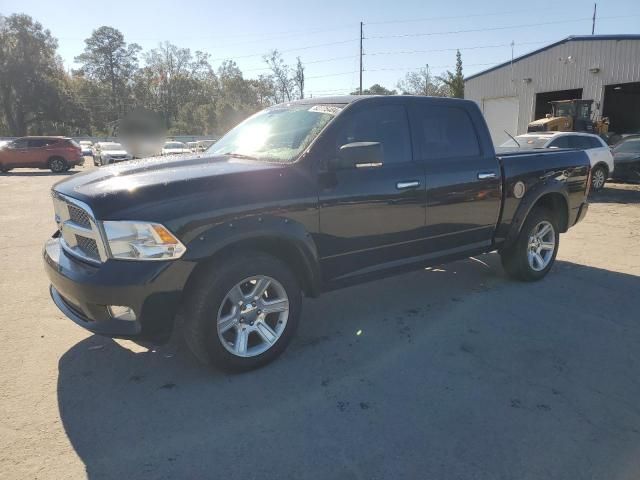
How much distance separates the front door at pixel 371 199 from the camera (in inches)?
148

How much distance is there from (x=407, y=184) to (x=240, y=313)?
1.81 meters

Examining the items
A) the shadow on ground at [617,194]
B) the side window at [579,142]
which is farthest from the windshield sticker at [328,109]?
the side window at [579,142]

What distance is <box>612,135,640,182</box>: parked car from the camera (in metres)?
13.6

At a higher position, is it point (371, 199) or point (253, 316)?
point (371, 199)

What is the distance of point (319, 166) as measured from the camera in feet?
12.1

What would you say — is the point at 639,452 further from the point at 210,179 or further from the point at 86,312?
the point at 86,312

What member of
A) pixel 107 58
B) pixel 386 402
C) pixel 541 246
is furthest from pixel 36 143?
pixel 107 58

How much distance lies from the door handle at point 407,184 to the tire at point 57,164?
895 inches

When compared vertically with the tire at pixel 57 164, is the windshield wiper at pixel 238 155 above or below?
above

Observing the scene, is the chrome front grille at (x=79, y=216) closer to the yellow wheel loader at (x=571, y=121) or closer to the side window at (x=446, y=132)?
the side window at (x=446, y=132)

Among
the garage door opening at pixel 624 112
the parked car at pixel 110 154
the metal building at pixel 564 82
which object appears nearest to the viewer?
the metal building at pixel 564 82

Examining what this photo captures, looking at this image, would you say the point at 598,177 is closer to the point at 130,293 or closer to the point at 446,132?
the point at 446,132

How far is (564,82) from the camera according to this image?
25.4 m

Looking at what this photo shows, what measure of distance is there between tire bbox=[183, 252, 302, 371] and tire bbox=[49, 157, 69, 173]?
74.5 ft
